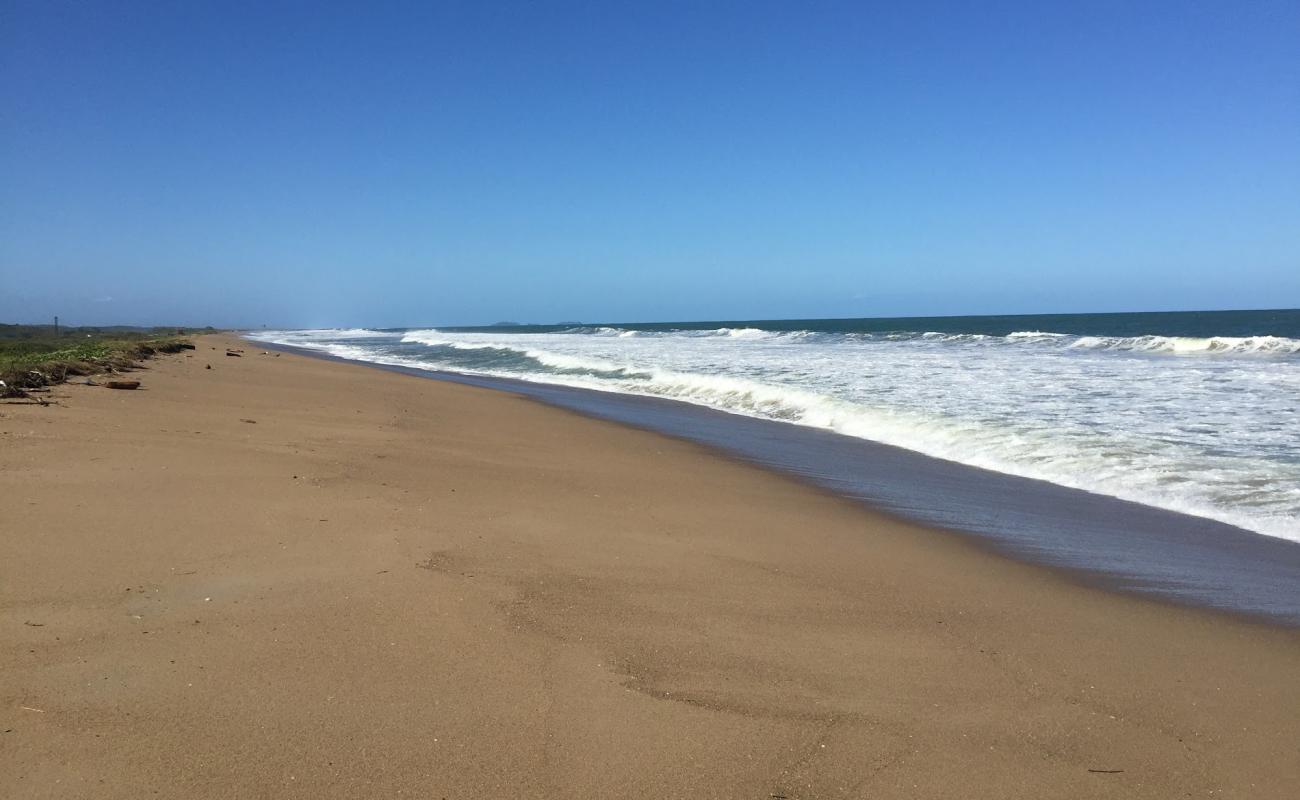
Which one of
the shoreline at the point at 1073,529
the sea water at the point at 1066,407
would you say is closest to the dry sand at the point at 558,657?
the shoreline at the point at 1073,529

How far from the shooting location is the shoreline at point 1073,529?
4.89m

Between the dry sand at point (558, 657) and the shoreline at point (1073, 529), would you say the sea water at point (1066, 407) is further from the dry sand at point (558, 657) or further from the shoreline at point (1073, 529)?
the dry sand at point (558, 657)

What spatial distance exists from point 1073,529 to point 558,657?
4.83 meters

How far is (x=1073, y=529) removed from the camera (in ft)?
20.9

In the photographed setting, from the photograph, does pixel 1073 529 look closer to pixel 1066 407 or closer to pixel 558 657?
pixel 558 657

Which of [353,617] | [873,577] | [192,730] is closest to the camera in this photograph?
[192,730]

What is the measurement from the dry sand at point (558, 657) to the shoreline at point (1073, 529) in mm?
392

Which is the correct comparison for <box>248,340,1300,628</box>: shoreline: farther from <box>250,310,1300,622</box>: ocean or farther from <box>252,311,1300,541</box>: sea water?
<box>252,311,1300,541</box>: sea water

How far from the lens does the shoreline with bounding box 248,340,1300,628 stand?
489 centimetres

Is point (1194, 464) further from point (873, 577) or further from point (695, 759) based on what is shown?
point (695, 759)

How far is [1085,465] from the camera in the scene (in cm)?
841

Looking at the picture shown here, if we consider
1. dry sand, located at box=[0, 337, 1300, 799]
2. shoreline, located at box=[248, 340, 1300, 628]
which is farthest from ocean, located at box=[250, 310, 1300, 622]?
dry sand, located at box=[0, 337, 1300, 799]

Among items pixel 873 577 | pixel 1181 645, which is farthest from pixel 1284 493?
pixel 873 577

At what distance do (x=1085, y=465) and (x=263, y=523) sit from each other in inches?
309
